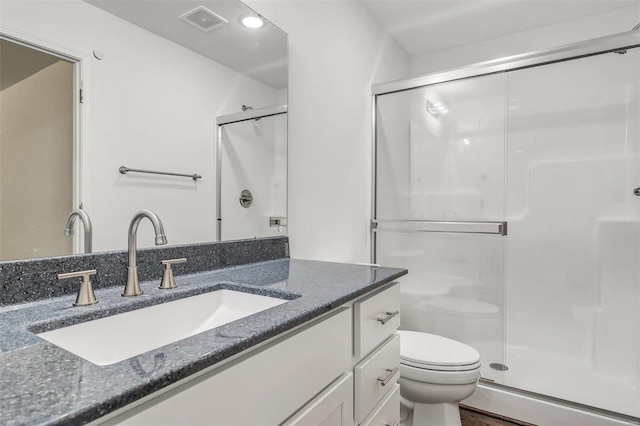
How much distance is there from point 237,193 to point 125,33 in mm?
628

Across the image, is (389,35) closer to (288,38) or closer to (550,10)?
(550,10)

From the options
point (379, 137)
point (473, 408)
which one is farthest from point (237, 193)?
point (473, 408)

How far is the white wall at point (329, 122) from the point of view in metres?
1.67

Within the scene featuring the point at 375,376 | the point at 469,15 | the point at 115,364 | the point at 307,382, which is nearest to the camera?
the point at 115,364

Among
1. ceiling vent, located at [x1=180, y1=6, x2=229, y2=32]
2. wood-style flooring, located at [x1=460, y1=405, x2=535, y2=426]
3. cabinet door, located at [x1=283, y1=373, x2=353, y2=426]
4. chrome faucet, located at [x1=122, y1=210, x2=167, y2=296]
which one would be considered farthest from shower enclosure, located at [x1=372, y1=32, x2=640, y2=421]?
chrome faucet, located at [x1=122, y1=210, x2=167, y2=296]

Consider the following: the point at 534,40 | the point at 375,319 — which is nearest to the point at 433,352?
the point at 375,319

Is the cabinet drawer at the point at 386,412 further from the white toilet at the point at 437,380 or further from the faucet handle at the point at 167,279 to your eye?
the faucet handle at the point at 167,279

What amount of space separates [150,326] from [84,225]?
328 millimetres

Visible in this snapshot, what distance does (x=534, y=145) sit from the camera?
221 cm

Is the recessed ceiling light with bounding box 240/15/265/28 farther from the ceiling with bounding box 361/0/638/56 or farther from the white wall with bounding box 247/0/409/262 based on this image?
the ceiling with bounding box 361/0/638/56

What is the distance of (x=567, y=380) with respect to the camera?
6.98 ft

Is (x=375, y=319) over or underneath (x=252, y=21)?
underneath

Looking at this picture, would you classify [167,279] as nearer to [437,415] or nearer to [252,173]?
[252,173]

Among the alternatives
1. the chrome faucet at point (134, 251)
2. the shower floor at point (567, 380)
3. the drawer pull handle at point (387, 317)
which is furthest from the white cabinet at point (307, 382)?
the shower floor at point (567, 380)
